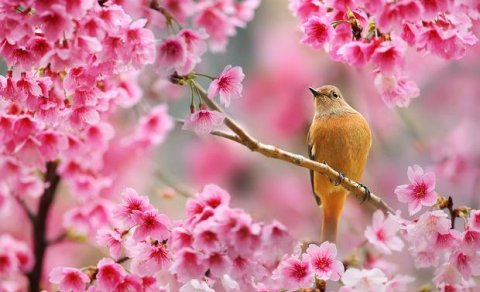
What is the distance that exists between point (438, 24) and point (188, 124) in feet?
1.90

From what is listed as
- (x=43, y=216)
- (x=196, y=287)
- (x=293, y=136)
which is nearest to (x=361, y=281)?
(x=196, y=287)

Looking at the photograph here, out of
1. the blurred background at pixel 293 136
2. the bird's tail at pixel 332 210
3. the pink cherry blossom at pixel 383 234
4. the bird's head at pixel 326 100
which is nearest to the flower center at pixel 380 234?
the pink cherry blossom at pixel 383 234

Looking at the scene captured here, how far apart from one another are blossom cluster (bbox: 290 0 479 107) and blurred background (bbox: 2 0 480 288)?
102 cm

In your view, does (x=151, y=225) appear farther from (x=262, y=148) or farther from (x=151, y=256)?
(x=262, y=148)

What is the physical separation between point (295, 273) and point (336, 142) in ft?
1.70

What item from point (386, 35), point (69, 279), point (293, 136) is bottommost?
point (69, 279)

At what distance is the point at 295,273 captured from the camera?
1533mm

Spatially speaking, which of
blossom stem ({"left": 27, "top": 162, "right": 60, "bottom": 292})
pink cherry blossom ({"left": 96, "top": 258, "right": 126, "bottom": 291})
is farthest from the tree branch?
blossom stem ({"left": 27, "top": 162, "right": 60, "bottom": 292})

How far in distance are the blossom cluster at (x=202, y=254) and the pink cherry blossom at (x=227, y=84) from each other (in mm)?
207

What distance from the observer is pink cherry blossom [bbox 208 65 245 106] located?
5.02 ft

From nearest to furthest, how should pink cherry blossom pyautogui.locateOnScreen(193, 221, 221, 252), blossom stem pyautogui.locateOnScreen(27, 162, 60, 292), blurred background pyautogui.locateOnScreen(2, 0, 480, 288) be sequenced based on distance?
pink cherry blossom pyautogui.locateOnScreen(193, 221, 221, 252)
blossom stem pyautogui.locateOnScreen(27, 162, 60, 292)
blurred background pyautogui.locateOnScreen(2, 0, 480, 288)

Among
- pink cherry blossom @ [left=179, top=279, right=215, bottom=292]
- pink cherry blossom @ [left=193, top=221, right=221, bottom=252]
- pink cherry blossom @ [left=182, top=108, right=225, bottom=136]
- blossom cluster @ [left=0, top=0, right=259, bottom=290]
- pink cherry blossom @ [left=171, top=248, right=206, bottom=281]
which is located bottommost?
pink cherry blossom @ [left=179, top=279, right=215, bottom=292]

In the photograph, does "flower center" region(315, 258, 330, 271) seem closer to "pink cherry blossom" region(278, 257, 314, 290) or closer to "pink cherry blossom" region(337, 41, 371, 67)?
"pink cherry blossom" region(278, 257, 314, 290)

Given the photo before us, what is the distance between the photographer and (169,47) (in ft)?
5.14
